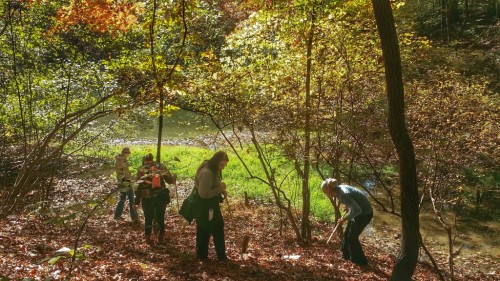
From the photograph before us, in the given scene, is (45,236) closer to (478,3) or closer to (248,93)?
(248,93)

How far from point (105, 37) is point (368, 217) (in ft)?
23.1

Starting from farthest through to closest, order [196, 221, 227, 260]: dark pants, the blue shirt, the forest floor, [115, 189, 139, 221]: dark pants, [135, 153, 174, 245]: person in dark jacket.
Answer: 1. [115, 189, 139, 221]: dark pants
2. [135, 153, 174, 245]: person in dark jacket
3. the blue shirt
4. [196, 221, 227, 260]: dark pants
5. the forest floor

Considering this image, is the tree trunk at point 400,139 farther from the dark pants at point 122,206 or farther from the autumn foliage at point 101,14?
the dark pants at point 122,206

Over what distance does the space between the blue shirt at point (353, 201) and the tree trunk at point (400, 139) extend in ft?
5.39

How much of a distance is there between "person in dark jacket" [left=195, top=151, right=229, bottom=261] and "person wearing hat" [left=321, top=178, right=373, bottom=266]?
78.5 inches

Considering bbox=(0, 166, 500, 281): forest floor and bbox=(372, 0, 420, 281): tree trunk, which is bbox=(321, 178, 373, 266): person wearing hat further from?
bbox=(372, 0, 420, 281): tree trunk

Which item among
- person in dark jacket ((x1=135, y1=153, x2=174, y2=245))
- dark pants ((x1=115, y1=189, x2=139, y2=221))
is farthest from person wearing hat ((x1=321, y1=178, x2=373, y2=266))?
dark pants ((x1=115, y1=189, x2=139, y2=221))

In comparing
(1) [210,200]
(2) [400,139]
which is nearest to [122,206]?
(1) [210,200]

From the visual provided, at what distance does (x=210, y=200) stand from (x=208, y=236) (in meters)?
0.62

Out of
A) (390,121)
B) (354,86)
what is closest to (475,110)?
(354,86)

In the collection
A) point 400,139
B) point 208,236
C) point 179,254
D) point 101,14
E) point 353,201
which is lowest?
point 179,254

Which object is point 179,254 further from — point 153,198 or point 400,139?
point 400,139

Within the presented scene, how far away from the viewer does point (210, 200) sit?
6.76m

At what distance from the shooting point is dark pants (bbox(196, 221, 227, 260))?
22.6 ft
